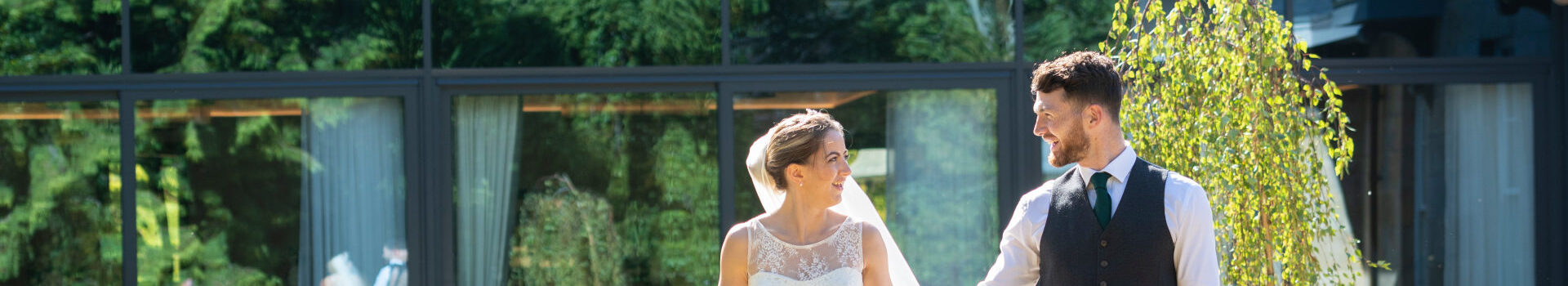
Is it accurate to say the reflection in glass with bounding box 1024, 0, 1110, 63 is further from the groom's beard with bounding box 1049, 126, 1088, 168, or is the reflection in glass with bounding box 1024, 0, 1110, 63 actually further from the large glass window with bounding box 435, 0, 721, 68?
the groom's beard with bounding box 1049, 126, 1088, 168

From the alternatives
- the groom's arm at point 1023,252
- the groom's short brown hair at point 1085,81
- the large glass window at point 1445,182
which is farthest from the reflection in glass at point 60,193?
the large glass window at point 1445,182

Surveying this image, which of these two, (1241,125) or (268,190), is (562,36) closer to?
(268,190)

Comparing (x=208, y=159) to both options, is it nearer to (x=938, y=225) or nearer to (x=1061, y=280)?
(x=938, y=225)

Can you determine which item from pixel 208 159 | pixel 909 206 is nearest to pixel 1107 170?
pixel 909 206

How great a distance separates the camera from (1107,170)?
2525mm

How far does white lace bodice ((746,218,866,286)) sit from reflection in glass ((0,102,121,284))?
3840 mm

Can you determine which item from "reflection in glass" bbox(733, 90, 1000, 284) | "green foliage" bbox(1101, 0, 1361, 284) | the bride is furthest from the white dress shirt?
"reflection in glass" bbox(733, 90, 1000, 284)

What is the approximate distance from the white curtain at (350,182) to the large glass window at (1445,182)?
4.19 metres

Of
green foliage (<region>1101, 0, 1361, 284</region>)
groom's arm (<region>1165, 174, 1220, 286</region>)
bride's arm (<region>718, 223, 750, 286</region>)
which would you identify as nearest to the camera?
groom's arm (<region>1165, 174, 1220, 286</region>)

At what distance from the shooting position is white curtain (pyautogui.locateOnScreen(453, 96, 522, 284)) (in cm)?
601

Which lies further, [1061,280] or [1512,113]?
[1512,113]

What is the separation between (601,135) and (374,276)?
121 centimetres

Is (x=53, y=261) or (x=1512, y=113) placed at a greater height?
(x=1512, y=113)

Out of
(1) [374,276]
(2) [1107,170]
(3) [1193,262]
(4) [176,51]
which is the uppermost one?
(4) [176,51]
